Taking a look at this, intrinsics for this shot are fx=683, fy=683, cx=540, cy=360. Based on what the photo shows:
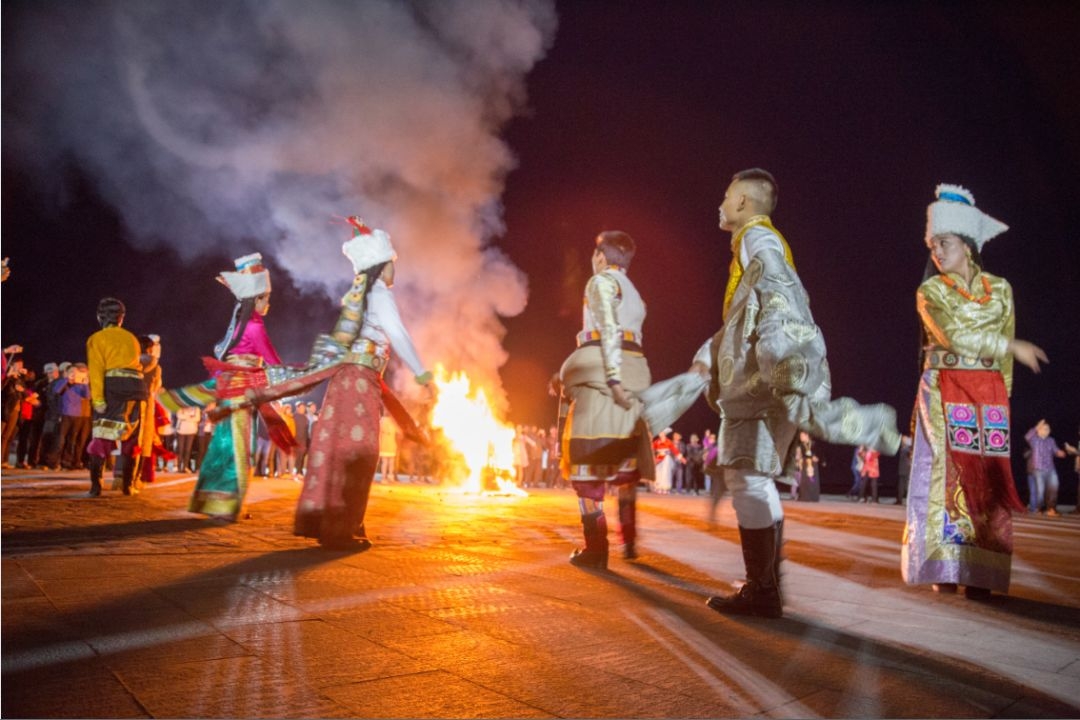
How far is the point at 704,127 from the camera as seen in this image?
3075 cm

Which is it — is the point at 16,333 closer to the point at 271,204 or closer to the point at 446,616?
the point at 271,204

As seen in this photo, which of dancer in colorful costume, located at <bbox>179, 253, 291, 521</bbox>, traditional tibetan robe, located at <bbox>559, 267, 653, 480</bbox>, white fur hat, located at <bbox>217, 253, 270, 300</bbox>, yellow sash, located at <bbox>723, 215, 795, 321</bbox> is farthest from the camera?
white fur hat, located at <bbox>217, 253, 270, 300</bbox>

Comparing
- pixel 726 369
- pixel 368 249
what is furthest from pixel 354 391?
pixel 726 369

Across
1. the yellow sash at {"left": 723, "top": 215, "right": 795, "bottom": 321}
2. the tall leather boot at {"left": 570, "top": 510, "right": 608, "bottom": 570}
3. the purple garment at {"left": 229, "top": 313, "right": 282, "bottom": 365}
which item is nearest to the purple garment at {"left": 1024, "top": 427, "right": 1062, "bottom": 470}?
the tall leather boot at {"left": 570, "top": 510, "right": 608, "bottom": 570}

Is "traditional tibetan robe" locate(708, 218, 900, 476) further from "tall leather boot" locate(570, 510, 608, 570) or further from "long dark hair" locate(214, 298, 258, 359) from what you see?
"long dark hair" locate(214, 298, 258, 359)

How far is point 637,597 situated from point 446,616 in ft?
3.03

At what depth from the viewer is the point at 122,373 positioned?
22.9ft

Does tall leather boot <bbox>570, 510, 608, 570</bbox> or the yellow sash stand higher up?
the yellow sash

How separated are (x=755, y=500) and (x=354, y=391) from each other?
2.59 metres

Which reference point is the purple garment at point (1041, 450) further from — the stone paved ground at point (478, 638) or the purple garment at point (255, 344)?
the purple garment at point (255, 344)

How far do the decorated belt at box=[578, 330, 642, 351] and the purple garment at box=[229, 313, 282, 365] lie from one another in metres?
2.37

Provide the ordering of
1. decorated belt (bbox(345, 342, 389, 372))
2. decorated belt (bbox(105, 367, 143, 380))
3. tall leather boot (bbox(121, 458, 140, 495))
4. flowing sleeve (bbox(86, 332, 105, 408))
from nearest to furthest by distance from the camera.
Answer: decorated belt (bbox(345, 342, 389, 372)) → flowing sleeve (bbox(86, 332, 105, 408)) → decorated belt (bbox(105, 367, 143, 380)) → tall leather boot (bbox(121, 458, 140, 495))

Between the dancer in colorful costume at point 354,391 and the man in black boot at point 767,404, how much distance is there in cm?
202

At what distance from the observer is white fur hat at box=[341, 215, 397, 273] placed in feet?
14.6
